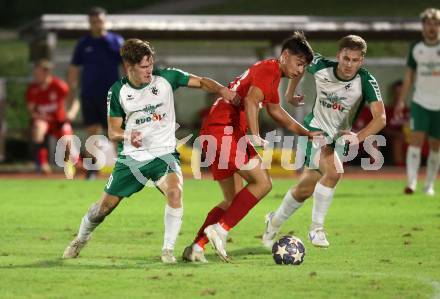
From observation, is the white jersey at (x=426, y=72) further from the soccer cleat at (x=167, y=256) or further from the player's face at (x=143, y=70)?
the soccer cleat at (x=167, y=256)

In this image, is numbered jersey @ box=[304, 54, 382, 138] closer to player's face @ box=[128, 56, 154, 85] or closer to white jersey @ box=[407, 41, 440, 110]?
player's face @ box=[128, 56, 154, 85]

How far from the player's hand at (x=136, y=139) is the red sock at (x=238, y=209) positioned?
3.06ft

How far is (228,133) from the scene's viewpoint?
11023mm

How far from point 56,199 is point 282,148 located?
7.71m

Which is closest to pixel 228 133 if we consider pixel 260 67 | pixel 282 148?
pixel 260 67

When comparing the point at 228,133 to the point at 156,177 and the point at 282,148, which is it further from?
the point at 282,148

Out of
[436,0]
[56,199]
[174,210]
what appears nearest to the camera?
[174,210]

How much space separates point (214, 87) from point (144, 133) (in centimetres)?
72

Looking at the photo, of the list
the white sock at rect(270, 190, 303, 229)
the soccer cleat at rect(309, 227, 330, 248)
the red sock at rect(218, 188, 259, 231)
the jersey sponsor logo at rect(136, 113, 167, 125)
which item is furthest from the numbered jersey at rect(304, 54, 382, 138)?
the jersey sponsor logo at rect(136, 113, 167, 125)

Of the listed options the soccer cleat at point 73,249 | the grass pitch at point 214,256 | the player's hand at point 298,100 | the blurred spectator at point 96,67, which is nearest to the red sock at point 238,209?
the grass pitch at point 214,256

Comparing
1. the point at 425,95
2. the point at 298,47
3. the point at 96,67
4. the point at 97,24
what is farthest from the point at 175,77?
the point at 96,67

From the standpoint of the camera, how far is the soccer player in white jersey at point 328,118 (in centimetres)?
1188

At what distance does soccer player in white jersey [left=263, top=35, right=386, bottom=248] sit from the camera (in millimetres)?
11875

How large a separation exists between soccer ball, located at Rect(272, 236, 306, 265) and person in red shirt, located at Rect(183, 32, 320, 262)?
0.40m
